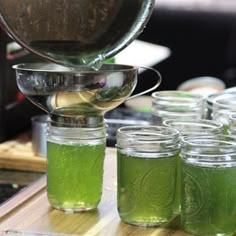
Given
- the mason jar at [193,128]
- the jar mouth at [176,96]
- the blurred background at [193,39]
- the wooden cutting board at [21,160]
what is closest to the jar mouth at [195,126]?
the mason jar at [193,128]

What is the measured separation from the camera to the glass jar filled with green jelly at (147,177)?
0.99 meters

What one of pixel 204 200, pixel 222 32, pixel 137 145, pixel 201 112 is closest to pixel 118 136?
pixel 137 145

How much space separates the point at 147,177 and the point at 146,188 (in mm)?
14

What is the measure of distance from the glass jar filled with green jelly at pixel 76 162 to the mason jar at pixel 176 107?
0.60 feet

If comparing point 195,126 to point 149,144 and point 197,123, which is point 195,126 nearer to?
point 197,123

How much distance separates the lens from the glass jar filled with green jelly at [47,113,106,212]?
3.46 feet

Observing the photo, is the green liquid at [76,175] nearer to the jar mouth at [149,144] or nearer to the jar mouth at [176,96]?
the jar mouth at [149,144]

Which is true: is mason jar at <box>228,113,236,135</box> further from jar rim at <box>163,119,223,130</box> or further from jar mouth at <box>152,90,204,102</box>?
jar mouth at <box>152,90,204,102</box>

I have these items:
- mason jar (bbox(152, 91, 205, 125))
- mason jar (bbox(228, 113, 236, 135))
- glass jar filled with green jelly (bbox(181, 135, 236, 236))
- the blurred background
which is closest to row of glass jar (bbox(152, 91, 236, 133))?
mason jar (bbox(152, 91, 205, 125))

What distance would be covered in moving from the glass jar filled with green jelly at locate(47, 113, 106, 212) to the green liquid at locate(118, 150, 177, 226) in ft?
0.19

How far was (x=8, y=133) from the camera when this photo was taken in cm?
157

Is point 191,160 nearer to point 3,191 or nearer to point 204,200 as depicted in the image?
point 204,200

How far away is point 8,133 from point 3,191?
1.09 ft

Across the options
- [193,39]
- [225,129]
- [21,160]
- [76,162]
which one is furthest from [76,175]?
[193,39]
